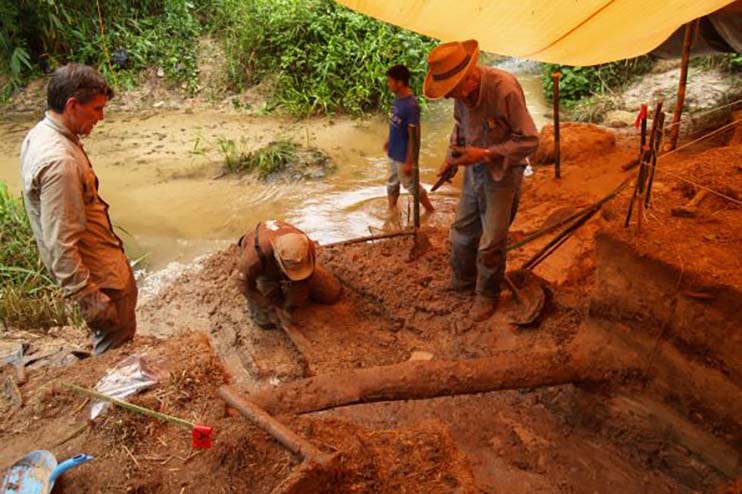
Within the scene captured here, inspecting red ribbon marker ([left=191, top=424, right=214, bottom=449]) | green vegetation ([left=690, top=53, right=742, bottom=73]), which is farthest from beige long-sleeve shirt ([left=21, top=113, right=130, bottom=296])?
green vegetation ([left=690, top=53, right=742, bottom=73])

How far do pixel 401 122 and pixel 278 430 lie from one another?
4241 mm

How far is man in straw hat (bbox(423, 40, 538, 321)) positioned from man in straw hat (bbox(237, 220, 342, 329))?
1284 mm

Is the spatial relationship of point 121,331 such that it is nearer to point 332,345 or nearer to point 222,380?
point 222,380

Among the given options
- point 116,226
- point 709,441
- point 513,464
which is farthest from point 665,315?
point 116,226

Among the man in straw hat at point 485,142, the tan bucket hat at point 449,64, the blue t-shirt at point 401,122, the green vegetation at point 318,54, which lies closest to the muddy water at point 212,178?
the green vegetation at point 318,54

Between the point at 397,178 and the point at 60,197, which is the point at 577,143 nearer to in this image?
the point at 397,178

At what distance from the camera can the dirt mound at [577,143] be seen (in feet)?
25.4

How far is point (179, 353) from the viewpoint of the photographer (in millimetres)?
2607

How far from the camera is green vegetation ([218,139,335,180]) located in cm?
814

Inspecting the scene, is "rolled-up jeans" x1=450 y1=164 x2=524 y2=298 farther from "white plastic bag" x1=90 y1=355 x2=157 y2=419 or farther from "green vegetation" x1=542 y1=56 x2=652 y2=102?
"green vegetation" x1=542 y1=56 x2=652 y2=102

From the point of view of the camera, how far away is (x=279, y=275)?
4398 millimetres

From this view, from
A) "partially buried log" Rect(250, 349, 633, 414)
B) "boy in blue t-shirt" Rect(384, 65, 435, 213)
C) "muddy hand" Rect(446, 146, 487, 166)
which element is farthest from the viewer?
"boy in blue t-shirt" Rect(384, 65, 435, 213)

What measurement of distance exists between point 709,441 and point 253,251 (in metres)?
3.25

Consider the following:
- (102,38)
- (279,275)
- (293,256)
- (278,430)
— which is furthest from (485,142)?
(102,38)
